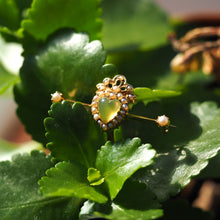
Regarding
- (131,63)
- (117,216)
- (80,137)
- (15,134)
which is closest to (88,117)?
(80,137)

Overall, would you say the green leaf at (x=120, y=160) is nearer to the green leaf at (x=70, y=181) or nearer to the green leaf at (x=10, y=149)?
the green leaf at (x=70, y=181)

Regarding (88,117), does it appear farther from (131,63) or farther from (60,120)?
(131,63)

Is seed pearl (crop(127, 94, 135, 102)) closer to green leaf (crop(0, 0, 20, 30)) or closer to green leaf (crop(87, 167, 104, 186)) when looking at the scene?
green leaf (crop(87, 167, 104, 186))

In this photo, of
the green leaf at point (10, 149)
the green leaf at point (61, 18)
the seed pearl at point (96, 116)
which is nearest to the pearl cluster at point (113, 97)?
the seed pearl at point (96, 116)

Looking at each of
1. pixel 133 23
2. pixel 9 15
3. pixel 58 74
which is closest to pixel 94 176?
pixel 58 74

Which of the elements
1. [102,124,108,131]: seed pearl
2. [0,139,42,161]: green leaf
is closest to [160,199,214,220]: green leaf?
[102,124,108,131]: seed pearl

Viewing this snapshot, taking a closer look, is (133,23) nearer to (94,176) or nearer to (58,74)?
(58,74)

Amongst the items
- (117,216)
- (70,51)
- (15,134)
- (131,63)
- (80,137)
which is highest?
(15,134)
